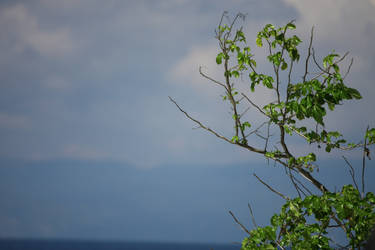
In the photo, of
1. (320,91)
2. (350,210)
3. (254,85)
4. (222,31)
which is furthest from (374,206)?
(222,31)

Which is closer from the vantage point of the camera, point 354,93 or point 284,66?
point 354,93

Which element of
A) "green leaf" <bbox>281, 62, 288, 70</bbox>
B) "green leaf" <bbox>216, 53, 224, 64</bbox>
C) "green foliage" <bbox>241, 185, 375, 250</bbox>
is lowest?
"green foliage" <bbox>241, 185, 375, 250</bbox>

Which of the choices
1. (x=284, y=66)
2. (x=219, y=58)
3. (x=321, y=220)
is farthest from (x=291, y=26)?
(x=321, y=220)

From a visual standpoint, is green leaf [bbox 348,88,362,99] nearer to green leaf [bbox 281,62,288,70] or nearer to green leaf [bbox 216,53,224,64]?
green leaf [bbox 281,62,288,70]

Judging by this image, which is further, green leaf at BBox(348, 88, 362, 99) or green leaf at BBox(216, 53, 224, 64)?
green leaf at BBox(216, 53, 224, 64)

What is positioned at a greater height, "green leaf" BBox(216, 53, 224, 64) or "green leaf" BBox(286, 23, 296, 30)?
"green leaf" BBox(286, 23, 296, 30)

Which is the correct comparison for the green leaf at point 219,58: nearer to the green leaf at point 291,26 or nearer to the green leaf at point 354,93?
the green leaf at point 291,26

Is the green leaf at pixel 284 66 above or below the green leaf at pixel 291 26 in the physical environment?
below

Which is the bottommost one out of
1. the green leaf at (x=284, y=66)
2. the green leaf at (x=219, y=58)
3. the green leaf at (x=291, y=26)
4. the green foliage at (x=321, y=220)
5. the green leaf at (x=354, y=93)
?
the green foliage at (x=321, y=220)

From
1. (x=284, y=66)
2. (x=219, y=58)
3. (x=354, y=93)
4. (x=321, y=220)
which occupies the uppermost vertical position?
(x=219, y=58)

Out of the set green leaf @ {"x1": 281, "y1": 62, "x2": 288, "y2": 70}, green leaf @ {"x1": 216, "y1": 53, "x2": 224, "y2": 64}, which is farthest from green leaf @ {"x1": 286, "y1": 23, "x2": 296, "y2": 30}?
green leaf @ {"x1": 216, "y1": 53, "x2": 224, "y2": 64}

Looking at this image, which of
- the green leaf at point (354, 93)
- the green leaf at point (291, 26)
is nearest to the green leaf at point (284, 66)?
the green leaf at point (291, 26)

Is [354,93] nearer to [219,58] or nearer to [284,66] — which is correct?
[284,66]

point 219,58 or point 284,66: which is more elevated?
point 219,58
